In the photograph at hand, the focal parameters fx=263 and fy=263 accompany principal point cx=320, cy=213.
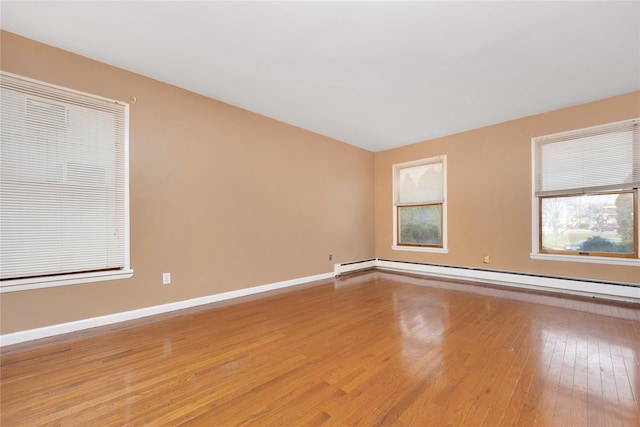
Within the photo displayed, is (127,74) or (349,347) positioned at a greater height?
(127,74)

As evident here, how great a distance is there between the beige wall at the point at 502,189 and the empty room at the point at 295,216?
3 cm

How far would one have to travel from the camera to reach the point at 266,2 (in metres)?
1.96

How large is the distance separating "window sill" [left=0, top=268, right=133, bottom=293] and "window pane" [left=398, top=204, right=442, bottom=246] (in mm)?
4837

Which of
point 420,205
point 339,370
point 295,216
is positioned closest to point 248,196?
point 295,216

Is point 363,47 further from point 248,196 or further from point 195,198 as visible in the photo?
point 195,198

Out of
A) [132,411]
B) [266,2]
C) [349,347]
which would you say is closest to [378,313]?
[349,347]

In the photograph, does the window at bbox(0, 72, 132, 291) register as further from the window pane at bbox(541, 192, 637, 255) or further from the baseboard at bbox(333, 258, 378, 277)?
the window pane at bbox(541, 192, 637, 255)

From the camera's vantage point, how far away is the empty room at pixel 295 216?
1.73 metres

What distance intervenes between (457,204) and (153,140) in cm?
491

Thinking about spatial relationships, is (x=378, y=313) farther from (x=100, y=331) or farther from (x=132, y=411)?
(x=100, y=331)

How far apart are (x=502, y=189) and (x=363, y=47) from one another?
346 centimetres

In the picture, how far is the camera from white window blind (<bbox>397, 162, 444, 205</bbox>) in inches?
205

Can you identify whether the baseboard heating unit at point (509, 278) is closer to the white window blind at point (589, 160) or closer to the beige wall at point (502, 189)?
the beige wall at point (502, 189)

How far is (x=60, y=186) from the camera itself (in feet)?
8.26
